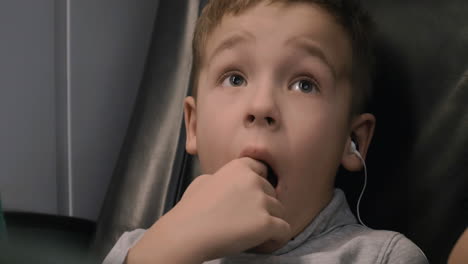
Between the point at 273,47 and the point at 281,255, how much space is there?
1.04 feet

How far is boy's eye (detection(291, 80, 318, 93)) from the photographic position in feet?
2.77

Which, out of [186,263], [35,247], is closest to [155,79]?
[186,263]

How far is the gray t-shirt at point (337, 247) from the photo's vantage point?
→ 79cm

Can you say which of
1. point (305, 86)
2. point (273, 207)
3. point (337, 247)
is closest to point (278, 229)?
point (273, 207)

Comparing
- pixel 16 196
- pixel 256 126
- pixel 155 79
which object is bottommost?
pixel 16 196

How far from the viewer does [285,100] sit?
0.82m

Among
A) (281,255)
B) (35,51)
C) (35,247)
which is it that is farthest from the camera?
(35,51)

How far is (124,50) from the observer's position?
1606 mm

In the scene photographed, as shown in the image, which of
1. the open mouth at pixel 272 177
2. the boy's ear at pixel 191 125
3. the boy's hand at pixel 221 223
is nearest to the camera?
the boy's hand at pixel 221 223

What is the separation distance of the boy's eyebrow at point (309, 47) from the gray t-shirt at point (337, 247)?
231 millimetres

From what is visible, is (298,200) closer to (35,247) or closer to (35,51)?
(35,247)

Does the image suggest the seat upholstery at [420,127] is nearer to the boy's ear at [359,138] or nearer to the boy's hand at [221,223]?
the boy's ear at [359,138]

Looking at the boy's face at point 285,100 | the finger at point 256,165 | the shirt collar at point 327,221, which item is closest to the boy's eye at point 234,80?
the boy's face at point 285,100

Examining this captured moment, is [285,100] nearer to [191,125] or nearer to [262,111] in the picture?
[262,111]
